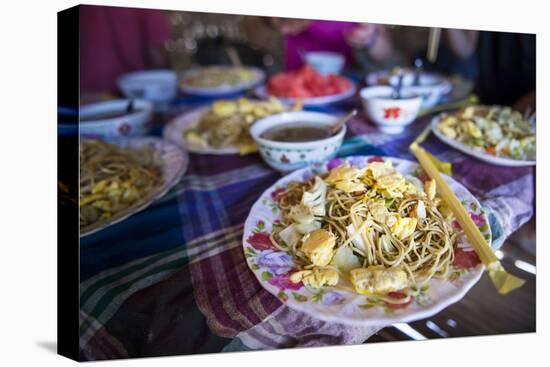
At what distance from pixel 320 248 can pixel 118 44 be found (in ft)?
5.47

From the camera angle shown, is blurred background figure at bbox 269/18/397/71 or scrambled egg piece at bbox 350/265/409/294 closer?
scrambled egg piece at bbox 350/265/409/294

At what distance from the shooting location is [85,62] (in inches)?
75.9

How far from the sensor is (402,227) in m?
0.91

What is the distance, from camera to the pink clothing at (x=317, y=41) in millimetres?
1807

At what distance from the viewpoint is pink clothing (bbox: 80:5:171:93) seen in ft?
6.19

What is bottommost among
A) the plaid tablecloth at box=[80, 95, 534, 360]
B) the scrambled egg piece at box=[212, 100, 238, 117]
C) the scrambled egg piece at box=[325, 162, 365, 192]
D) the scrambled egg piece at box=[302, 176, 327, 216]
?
the plaid tablecloth at box=[80, 95, 534, 360]

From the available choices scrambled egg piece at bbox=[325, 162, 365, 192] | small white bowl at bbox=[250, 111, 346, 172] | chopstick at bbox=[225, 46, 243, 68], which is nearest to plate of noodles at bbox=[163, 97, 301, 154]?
small white bowl at bbox=[250, 111, 346, 172]

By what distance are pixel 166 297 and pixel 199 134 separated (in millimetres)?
579

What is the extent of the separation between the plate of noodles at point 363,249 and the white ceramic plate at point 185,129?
281mm

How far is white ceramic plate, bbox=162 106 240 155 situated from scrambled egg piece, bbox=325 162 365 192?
0.34m

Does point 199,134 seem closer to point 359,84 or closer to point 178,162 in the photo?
point 178,162

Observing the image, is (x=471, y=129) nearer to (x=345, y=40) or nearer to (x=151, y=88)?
(x=345, y=40)

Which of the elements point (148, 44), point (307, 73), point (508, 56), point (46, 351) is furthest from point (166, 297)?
point (148, 44)

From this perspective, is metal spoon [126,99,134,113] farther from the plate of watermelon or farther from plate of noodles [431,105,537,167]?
plate of noodles [431,105,537,167]
